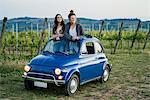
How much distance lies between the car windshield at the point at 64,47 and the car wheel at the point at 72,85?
0.77 m

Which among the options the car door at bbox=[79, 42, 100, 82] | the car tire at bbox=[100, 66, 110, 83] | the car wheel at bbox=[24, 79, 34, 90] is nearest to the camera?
the car wheel at bbox=[24, 79, 34, 90]

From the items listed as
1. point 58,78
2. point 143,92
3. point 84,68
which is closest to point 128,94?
point 143,92

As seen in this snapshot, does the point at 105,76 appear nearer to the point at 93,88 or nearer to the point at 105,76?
the point at 105,76

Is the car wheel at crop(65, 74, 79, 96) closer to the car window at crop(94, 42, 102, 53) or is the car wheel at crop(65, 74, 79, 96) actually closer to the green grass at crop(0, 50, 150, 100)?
the green grass at crop(0, 50, 150, 100)

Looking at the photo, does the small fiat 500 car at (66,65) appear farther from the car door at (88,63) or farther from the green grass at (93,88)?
the green grass at (93,88)

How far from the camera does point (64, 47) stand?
976 centimetres

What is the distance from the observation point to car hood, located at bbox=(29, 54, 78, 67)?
8.93 m

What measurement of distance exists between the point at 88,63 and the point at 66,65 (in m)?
1.10

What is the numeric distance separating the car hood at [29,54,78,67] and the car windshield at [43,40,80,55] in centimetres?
26

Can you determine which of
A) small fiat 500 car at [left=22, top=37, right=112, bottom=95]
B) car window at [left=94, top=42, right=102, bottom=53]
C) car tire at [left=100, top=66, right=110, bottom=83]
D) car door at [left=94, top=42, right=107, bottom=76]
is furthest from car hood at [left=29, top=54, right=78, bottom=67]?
car tire at [left=100, top=66, right=110, bottom=83]

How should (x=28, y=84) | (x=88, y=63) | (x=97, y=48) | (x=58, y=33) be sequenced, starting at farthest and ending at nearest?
1. (x=97, y=48)
2. (x=58, y=33)
3. (x=88, y=63)
4. (x=28, y=84)

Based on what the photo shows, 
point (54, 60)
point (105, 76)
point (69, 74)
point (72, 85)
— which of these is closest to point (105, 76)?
point (105, 76)

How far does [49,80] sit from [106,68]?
2946 millimetres

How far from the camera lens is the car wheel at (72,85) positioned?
8997mm
